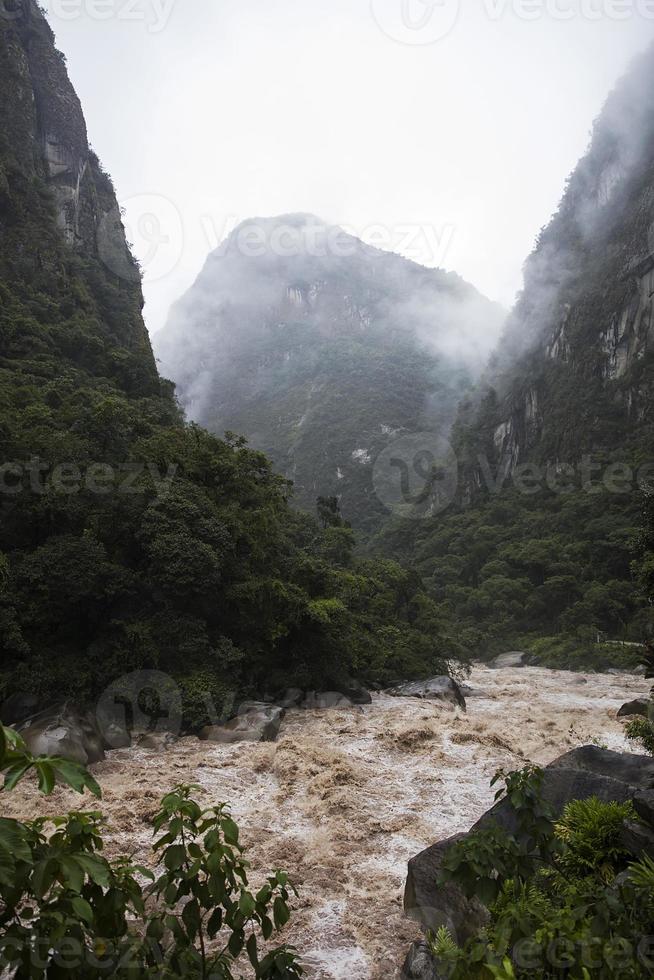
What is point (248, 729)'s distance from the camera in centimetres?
1337

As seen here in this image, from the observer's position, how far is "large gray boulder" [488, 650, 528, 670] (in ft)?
102

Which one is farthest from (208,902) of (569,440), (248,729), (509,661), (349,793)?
(569,440)

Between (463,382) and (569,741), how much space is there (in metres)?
115

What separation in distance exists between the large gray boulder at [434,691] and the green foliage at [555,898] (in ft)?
43.9

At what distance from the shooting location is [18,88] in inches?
1667

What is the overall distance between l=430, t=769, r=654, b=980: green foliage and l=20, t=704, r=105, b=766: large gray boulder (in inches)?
347

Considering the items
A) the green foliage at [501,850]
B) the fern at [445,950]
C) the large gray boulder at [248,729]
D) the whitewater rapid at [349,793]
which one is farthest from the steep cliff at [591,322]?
the fern at [445,950]

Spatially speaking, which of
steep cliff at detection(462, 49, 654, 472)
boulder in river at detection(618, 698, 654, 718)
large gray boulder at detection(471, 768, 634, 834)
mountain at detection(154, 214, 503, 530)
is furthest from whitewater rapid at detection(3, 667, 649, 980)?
mountain at detection(154, 214, 503, 530)

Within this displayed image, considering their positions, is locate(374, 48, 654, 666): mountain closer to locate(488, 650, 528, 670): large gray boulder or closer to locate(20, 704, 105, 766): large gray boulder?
locate(488, 650, 528, 670): large gray boulder

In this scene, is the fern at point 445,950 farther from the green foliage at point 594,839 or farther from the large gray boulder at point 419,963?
the green foliage at point 594,839

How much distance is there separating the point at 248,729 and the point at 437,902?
27.5 feet

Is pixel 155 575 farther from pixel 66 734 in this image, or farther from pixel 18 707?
pixel 66 734

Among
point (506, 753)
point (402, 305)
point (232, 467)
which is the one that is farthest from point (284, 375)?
point (506, 753)

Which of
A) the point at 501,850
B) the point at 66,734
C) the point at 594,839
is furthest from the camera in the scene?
the point at 66,734
